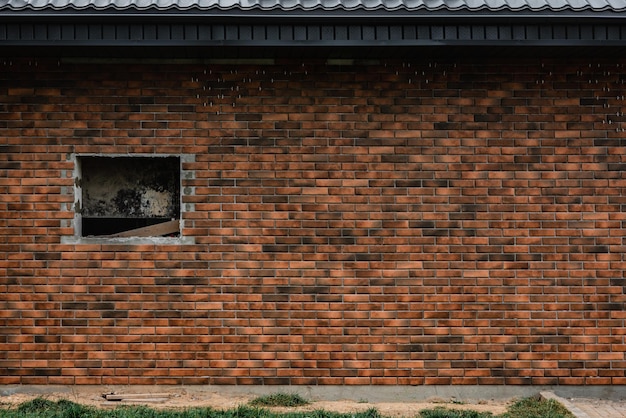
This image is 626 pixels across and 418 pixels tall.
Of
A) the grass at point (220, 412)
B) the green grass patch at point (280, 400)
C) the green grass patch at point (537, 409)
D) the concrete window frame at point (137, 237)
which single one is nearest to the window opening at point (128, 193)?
the concrete window frame at point (137, 237)

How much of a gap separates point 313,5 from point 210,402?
3.48 meters

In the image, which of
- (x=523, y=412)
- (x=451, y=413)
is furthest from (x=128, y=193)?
(x=523, y=412)

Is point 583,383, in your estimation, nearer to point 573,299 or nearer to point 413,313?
point 573,299

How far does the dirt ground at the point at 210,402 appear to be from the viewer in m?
5.72

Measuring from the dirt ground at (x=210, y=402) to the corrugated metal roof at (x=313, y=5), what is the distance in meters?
3.30

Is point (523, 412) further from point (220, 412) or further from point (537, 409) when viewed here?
point (220, 412)

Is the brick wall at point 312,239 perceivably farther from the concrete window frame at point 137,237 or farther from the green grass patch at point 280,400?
the green grass patch at point 280,400

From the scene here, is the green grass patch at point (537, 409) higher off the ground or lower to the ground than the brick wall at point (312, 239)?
lower

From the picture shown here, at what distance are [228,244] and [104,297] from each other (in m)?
1.21

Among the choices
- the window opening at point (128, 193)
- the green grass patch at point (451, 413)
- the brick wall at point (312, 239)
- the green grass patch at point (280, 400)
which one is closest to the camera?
the green grass patch at point (451, 413)

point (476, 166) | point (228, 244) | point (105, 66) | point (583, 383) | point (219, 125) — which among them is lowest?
point (583, 383)

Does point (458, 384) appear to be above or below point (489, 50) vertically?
below

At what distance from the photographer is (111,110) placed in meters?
6.03

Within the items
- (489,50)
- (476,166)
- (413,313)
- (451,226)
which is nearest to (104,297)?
(413,313)
